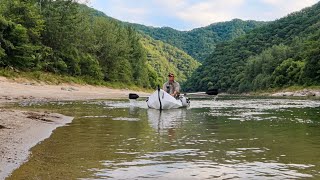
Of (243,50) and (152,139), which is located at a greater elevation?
(243,50)

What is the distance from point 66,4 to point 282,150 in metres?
64.0

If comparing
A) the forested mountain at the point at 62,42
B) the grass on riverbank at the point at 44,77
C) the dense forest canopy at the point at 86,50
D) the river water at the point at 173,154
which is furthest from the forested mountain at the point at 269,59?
the river water at the point at 173,154

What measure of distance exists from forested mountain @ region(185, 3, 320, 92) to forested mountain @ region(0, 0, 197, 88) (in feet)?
140

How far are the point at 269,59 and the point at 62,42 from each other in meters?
91.6

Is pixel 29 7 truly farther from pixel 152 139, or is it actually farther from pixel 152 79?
pixel 152 79

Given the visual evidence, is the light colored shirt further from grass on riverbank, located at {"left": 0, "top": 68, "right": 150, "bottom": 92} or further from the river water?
grass on riverbank, located at {"left": 0, "top": 68, "right": 150, "bottom": 92}

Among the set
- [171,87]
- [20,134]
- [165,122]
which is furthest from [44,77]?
[20,134]

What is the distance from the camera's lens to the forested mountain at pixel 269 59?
4198 inches

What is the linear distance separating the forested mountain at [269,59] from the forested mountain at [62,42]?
42.6 m

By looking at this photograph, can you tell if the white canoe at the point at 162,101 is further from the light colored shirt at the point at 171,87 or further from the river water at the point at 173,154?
the river water at the point at 173,154

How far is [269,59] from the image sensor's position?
136m

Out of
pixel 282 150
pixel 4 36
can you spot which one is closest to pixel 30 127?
pixel 282 150

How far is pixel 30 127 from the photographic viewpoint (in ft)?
39.4

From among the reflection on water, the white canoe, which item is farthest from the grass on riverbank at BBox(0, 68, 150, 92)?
the reflection on water
